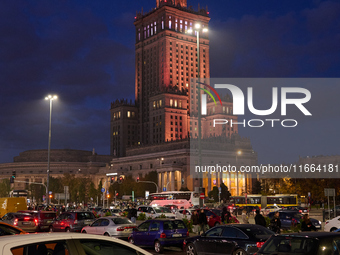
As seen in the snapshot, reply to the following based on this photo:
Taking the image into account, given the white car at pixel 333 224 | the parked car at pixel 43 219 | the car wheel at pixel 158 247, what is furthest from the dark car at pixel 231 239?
the parked car at pixel 43 219

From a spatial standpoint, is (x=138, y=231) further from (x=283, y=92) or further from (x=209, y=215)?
(x=283, y=92)

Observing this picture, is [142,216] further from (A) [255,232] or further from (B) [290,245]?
(B) [290,245]

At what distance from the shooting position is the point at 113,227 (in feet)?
86.3

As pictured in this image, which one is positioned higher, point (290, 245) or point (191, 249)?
point (290, 245)

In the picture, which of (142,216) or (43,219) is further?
(142,216)

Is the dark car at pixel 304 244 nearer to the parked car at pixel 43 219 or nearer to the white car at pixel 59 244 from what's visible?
the white car at pixel 59 244

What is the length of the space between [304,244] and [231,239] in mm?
6951

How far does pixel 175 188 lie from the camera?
15925 cm

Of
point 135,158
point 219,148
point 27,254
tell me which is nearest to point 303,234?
point 27,254

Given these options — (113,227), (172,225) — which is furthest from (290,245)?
(113,227)

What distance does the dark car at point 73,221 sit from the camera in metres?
30.9

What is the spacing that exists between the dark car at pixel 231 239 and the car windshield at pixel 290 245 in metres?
5.49

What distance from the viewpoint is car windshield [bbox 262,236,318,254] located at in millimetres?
10086

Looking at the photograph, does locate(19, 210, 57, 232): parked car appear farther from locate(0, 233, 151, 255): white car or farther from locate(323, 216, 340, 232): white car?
locate(0, 233, 151, 255): white car
